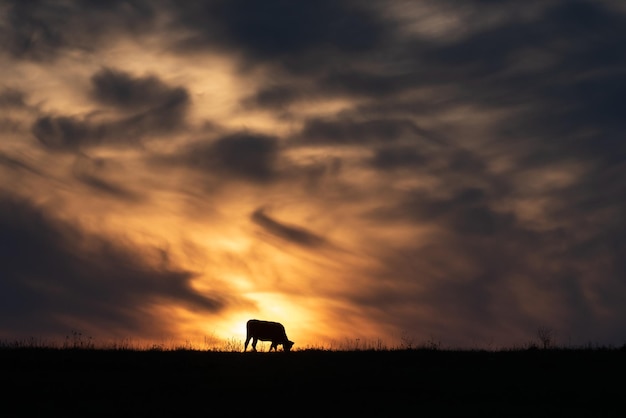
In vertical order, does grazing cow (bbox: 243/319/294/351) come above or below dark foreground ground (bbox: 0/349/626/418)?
above

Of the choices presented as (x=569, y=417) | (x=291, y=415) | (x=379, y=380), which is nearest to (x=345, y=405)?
(x=291, y=415)

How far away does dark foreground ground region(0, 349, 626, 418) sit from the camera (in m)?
24.9

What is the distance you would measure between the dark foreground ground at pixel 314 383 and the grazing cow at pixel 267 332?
11.8 m

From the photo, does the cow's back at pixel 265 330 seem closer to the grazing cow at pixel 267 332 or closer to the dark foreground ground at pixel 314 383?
Result: the grazing cow at pixel 267 332

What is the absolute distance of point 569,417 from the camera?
2447cm

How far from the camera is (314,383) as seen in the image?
2905cm

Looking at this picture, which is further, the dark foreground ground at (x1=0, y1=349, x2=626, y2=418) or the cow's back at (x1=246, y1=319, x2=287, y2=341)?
the cow's back at (x1=246, y1=319, x2=287, y2=341)

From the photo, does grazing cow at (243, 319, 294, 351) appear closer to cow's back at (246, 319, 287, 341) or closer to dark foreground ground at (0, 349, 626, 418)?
cow's back at (246, 319, 287, 341)

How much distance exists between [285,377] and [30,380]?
28.2 ft

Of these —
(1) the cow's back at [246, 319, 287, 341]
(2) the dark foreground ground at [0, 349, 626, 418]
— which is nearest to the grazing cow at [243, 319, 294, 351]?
(1) the cow's back at [246, 319, 287, 341]

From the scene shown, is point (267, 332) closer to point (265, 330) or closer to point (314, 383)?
point (265, 330)

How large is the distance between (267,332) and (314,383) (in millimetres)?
20789

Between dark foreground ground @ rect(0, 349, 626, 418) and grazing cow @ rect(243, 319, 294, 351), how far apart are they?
11.8 metres

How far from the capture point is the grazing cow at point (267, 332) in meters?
49.5
